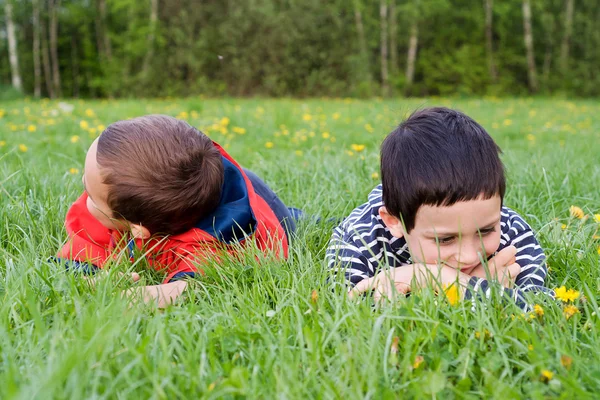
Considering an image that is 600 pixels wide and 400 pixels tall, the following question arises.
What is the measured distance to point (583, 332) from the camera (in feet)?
4.94

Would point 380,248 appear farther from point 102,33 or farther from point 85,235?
point 102,33

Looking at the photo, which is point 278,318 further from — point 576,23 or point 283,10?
point 576,23

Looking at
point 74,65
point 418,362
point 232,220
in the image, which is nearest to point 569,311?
point 418,362

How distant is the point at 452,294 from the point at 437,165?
17.1 inches

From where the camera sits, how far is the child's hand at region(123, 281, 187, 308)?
1798 millimetres

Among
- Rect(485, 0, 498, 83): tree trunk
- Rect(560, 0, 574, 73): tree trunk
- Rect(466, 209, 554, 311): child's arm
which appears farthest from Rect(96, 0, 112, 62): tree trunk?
Rect(466, 209, 554, 311): child's arm

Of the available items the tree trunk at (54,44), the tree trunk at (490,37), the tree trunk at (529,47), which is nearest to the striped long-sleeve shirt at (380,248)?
the tree trunk at (529,47)

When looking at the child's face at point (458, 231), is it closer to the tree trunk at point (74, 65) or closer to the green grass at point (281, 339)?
the green grass at point (281, 339)

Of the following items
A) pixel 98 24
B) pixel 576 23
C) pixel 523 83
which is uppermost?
pixel 98 24

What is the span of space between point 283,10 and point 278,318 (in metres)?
16.1

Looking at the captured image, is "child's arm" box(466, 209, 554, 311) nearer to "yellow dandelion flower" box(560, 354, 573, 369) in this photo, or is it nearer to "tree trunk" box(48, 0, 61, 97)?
"yellow dandelion flower" box(560, 354, 573, 369)

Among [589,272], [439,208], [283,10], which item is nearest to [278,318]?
[439,208]

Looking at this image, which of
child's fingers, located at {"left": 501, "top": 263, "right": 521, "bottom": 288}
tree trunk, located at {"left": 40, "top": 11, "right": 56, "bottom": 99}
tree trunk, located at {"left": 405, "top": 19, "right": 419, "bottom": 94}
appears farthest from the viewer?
tree trunk, located at {"left": 40, "top": 11, "right": 56, "bottom": 99}

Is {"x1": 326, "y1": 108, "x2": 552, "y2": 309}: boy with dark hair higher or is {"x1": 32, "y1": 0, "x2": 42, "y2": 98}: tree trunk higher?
{"x1": 32, "y1": 0, "x2": 42, "y2": 98}: tree trunk
